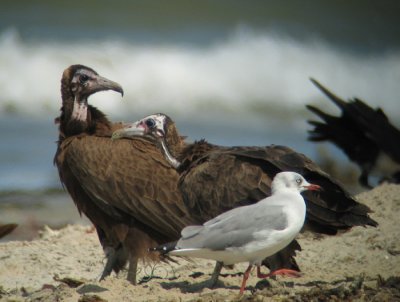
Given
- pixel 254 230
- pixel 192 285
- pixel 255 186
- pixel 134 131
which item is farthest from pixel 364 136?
pixel 254 230

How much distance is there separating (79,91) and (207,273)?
1.97 m

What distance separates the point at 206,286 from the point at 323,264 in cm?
167

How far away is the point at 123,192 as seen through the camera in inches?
387

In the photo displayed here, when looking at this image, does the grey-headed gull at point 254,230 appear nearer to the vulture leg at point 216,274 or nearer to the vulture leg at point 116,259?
the vulture leg at point 216,274

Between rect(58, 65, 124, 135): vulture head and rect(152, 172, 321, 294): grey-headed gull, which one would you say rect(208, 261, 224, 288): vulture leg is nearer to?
rect(152, 172, 321, 294): grey-headed gull

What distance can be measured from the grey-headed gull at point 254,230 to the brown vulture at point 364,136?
6.62 m

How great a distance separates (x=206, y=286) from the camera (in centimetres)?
916

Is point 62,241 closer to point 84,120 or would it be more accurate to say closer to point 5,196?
point 84,120

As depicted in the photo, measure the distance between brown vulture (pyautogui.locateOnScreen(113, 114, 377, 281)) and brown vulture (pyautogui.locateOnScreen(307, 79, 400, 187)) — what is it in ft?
17.8

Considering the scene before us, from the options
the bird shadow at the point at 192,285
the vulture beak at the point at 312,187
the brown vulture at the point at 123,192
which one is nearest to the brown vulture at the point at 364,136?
the brown vulture at the point at 123,192

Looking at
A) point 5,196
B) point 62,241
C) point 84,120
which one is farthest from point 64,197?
point 84,120

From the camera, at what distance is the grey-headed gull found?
8172 millimetres

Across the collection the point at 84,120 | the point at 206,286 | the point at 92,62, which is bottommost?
the point at 206,286

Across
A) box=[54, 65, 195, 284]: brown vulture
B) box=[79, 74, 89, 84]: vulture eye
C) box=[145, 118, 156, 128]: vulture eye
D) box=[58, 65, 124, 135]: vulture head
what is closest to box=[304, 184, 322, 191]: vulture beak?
box=[54, 65, 195, 284]: brown vulture
